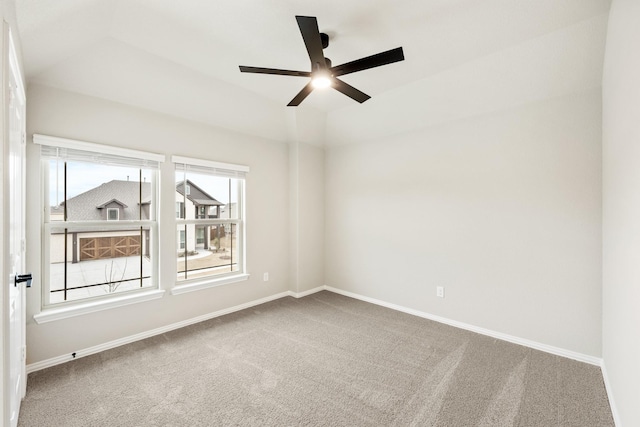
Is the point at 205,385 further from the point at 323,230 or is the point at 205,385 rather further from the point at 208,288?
the point at 323,230

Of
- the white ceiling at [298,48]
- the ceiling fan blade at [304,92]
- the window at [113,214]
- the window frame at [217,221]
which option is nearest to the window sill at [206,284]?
the window frame at [217,221]

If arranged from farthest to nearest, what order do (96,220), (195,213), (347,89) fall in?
(195,213), (96,220), (347,89)

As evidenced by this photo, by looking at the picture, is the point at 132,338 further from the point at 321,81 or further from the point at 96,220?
the point at 321,81

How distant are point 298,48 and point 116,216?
7.73ft

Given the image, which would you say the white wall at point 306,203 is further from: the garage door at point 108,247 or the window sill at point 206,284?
the garage door at point 108,247

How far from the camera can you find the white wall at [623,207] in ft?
4.69

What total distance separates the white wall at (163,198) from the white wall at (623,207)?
11.2ft

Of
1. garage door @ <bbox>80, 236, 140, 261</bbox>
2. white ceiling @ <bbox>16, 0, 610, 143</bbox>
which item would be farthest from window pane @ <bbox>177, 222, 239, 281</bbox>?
white ceiling @ <bbox>16, 0, 610, 143</bbox>

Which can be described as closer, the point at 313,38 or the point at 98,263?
the point at 313,38

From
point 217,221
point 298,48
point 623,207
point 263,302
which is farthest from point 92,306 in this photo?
point 623,207

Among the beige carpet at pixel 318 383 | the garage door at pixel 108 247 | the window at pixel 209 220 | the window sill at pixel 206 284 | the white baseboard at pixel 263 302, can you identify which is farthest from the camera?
the window at pixel 209 220

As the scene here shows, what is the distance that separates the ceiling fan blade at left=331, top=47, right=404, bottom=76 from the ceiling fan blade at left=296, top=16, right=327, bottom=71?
0.12 meters

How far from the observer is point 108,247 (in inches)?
111

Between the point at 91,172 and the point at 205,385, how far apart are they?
217cm
